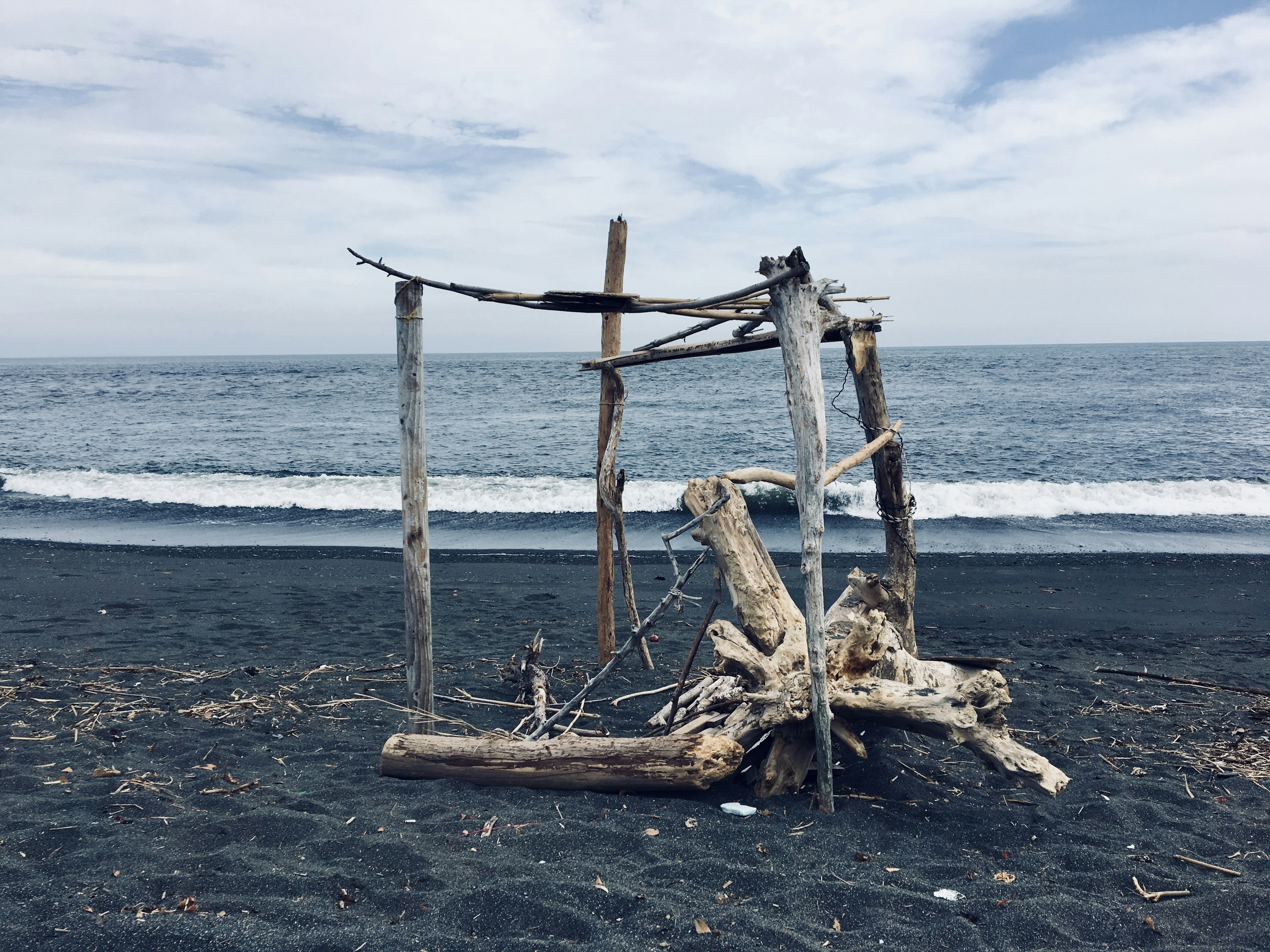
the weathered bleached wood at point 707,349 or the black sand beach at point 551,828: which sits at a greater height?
the weathered bleached wood at point 707,349

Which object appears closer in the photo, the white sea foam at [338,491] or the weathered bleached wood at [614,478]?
the weathered bleached wood at [614,478]

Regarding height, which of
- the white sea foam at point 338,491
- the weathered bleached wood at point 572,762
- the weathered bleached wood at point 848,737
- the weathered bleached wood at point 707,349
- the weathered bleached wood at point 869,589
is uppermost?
the weathered bleached wood at point 707,349

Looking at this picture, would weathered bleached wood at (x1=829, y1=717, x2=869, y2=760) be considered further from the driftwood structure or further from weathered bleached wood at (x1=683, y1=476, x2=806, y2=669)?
weathered bleached wood at (x1=683, y1=476, x2=806, y2=669)

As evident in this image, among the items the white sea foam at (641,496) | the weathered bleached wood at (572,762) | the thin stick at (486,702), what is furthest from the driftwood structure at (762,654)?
the white sea foam at (641,496)

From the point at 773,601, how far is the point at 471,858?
2.26 m

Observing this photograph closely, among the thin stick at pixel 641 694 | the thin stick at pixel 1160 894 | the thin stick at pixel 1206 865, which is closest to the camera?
the thin stick at pixel 1160 894

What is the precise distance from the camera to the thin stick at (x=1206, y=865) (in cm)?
320

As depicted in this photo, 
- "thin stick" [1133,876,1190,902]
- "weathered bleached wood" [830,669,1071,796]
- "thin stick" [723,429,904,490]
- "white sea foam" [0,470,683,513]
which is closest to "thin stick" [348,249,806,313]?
"thin stick" [723,429,904,490]

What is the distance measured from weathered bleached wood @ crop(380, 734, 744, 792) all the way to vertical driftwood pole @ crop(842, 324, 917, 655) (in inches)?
84.0

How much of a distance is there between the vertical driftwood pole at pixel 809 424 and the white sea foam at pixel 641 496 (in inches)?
466

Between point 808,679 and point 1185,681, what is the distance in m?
4.20

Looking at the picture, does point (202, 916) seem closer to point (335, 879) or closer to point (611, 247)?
point (335, 879)

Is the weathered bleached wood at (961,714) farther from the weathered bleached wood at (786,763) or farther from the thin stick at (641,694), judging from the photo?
the thin stick at (641,694)

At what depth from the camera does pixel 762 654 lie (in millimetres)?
4363
